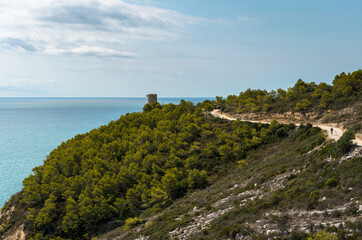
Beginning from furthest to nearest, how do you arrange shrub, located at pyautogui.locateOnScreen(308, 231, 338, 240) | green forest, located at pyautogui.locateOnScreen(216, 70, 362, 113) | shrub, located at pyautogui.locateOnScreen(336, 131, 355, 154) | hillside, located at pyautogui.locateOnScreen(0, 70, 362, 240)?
green forest, located at pyautogui.locateOnScreen(216, 70, 362, 113)
shrub, located at pyautogui.locateOnScreen(336, 131, 355, 154)
hillside, located at pyautogui.locateOnScreen(0, 70, 362, 240)
shrub, located at pyautogui.locateOnScreen(308, 231, 338, 240)

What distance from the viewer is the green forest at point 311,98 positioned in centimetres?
4625

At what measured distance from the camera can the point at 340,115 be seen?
40.4 m

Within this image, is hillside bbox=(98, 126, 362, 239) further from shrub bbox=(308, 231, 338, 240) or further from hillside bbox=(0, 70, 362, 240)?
shrub bbox=(308, 231, 338, 240)

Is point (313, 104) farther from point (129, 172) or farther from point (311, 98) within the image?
point (129, 172)

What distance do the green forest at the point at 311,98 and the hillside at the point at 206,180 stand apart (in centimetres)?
27

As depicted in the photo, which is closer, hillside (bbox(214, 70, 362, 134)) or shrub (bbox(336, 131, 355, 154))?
shrub (bbox(336, 131, 355, 154))

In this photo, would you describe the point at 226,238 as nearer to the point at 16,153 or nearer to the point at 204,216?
the point at 204,216

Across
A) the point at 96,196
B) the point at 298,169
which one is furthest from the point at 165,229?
the point at 96,196

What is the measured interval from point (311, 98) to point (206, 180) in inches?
1246

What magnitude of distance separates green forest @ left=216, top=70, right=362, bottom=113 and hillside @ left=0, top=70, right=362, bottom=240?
0.89ft

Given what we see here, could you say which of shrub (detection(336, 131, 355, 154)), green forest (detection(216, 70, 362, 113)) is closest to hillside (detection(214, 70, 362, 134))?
green forest (detection(216, 70, 362, 113))

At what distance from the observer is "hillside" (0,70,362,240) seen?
1708 cm

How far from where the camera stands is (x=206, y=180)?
3788 centimetres

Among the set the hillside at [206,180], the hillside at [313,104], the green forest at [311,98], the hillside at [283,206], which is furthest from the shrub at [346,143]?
the green forest at [311,98]
